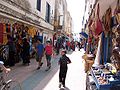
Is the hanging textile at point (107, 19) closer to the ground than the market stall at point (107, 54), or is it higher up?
higher up

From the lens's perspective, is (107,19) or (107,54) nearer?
(107,19)

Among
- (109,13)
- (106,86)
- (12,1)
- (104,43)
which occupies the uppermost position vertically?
(12,1)

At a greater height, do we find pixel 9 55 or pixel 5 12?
pixel 5 12

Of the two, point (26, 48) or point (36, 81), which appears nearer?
point (36, 81)

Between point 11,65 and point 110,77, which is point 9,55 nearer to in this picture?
point 11,65

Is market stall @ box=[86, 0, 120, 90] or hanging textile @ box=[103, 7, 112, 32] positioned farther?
hanging textile @ box=[103, 7, 112, 32]

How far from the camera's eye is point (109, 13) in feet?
32.1

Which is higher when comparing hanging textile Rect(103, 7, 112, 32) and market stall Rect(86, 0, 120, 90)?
hanging textile Rect(103, 7, 112, 32)

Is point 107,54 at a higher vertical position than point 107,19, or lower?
lower

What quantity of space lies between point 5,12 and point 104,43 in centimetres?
545

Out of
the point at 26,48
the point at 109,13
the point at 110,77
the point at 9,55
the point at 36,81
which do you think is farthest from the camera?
the point at 26,48

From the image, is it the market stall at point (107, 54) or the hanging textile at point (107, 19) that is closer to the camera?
the market stall at point (107, 54)

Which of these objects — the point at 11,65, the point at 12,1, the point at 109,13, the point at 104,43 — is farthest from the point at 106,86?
the point at 12,1

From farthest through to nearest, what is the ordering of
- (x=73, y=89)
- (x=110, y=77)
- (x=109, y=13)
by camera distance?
(x=73, y=89) < (x=109, y=13) < (x=110, y=77)
